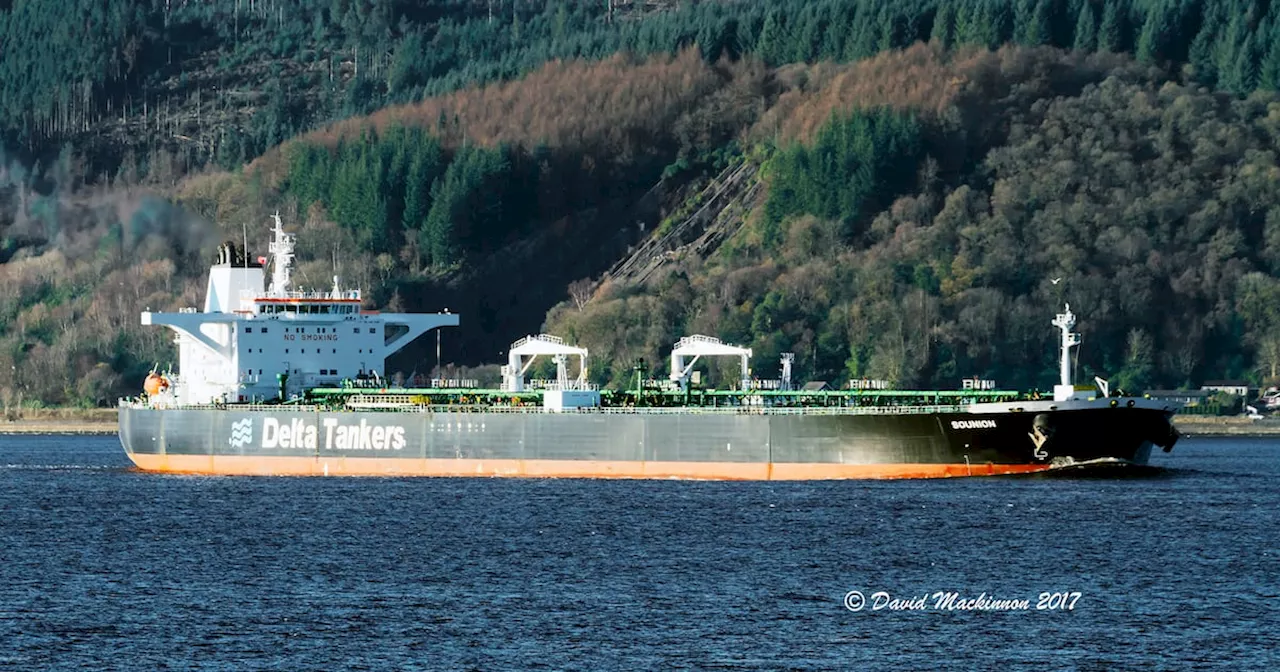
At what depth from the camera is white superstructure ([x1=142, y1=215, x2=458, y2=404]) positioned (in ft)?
296

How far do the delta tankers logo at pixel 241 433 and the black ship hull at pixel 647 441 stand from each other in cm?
4

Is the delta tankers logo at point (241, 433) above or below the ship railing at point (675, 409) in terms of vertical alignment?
below

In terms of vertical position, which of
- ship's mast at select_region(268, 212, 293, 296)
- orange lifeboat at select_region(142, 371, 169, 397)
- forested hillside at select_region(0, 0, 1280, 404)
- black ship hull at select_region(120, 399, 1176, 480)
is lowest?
black ship hull at select_region(120, 399, 1176, 480)

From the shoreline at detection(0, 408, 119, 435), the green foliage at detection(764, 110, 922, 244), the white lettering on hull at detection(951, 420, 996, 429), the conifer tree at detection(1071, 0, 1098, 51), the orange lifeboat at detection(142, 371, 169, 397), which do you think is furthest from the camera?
the conifer tree at detection(1071, 0, 1098, 51)

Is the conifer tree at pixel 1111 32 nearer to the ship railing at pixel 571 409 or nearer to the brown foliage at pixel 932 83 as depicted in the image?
the brown foliage at pixel 932 83

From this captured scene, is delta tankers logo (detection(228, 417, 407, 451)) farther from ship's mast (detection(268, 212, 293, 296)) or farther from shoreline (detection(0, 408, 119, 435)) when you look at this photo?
shoreline (detection(0, 408, 119, 435))

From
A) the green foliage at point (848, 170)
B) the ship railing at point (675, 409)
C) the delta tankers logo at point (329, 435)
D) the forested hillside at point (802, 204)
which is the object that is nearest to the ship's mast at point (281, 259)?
the delta tankers logo at point (329, 435)

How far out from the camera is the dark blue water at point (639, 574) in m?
43.7

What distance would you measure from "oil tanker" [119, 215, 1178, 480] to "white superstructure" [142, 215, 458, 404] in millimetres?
79

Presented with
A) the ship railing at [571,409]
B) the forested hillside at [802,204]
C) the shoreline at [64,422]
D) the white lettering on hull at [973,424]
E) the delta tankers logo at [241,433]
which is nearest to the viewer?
the white lettering on hull at [973,424]

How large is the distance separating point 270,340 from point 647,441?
63.3 ft

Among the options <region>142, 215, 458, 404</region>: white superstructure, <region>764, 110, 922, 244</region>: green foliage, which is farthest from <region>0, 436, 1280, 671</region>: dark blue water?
<region>764, 110, 922, 244</region>: green foliage

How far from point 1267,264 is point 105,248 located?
82919mm

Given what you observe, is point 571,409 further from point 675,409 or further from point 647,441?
point 675,409
